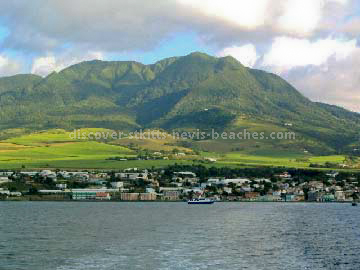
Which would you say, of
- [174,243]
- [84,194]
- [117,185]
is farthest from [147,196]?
[174,243]

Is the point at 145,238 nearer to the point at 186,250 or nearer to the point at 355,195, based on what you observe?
the point at 186,250

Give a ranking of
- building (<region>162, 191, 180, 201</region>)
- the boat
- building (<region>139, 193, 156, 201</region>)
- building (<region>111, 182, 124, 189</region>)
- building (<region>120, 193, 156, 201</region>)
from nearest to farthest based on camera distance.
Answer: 1. the boat
2. building (<region>139, 193, 156, 201</region>)
3. building (<region>120, 193, 156, 201</region>)
4. building (<region>111, 182, 124, 189</region>)
5. building (<region>162, 191, 180, 201</region>)

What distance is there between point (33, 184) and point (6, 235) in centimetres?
9805

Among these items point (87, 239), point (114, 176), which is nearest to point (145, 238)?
point (87, 239)

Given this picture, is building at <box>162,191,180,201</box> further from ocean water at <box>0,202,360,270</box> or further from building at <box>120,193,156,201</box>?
ocean water at <box>0,202,360,270</box>

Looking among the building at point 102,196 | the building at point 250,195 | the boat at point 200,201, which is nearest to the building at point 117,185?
the building at point 102,196

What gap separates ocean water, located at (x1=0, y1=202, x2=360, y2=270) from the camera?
176 ft

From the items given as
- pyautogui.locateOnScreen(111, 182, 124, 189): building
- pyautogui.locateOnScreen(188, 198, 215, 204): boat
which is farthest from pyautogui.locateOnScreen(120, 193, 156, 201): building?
pyautogui.locateOnScreen(188, 198, 215, 204): boat

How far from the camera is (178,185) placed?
184m

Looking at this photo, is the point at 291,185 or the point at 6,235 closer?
the point at 6,235

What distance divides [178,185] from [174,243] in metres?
118

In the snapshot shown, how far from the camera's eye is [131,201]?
16888 centimetres

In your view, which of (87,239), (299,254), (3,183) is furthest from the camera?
(3,183)

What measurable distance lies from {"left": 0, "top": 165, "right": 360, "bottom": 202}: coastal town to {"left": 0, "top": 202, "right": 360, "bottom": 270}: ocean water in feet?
228
